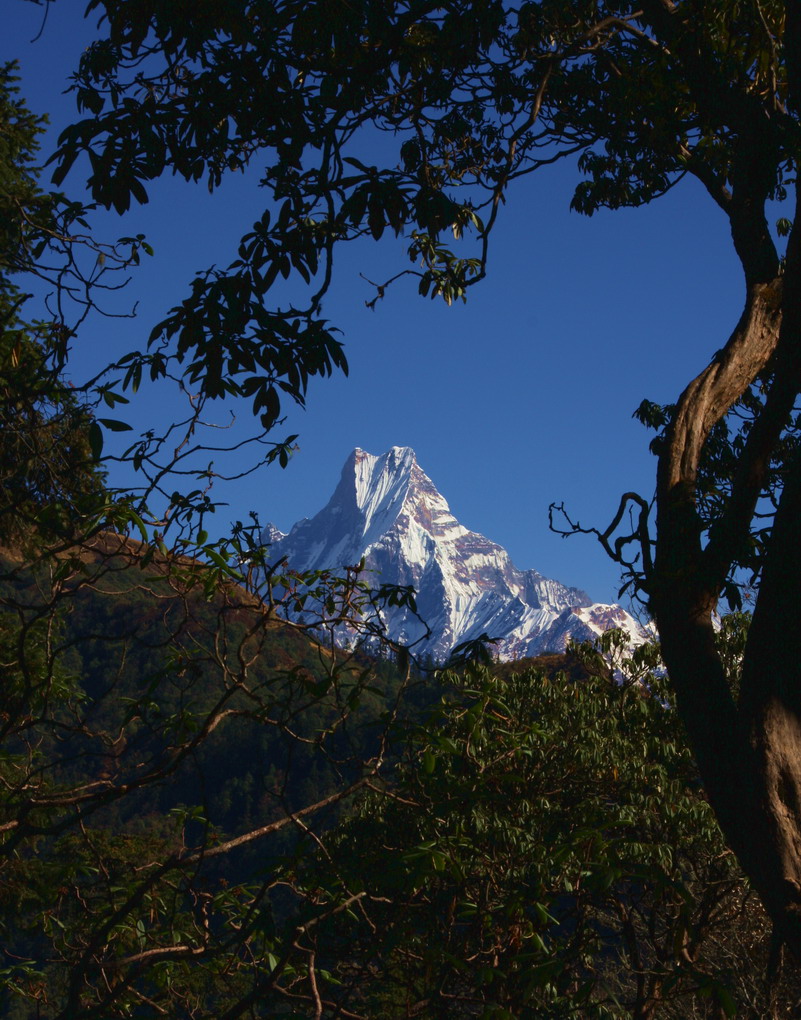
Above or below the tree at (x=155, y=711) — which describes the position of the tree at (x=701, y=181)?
above

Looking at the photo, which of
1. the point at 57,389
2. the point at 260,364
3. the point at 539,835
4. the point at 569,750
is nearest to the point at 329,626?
the point at 260,364

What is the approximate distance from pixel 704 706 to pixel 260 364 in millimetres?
1817

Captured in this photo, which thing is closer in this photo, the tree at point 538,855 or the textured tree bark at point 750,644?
the textured tree bark at point 750,644

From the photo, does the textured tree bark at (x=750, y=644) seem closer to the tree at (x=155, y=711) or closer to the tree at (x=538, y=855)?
the tree at (x=538, y=855)

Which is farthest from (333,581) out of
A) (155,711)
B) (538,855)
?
(538,855)

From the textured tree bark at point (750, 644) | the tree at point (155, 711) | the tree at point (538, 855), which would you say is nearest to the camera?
the tree at point (155, 711)

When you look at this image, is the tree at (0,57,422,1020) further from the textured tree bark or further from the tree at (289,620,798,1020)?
the textured tree bark

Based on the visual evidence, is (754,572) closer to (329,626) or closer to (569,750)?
(329,626)

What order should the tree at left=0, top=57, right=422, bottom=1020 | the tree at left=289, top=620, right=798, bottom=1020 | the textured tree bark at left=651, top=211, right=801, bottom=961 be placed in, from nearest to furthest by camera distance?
the tree at left=0, top=57, right=422, bottom=1020, the textured tree bark at left=651, top=211, right=801, bottom=961, the tree at left=289, top=620, right=798, bottom=1020

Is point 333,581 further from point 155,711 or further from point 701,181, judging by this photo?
point 701,181

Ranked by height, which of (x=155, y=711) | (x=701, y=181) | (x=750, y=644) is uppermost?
(x=701, y=181)

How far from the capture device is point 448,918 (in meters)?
4.69

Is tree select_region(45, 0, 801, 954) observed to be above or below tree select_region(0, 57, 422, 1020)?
above

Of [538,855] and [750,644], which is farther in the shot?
[538,855]
